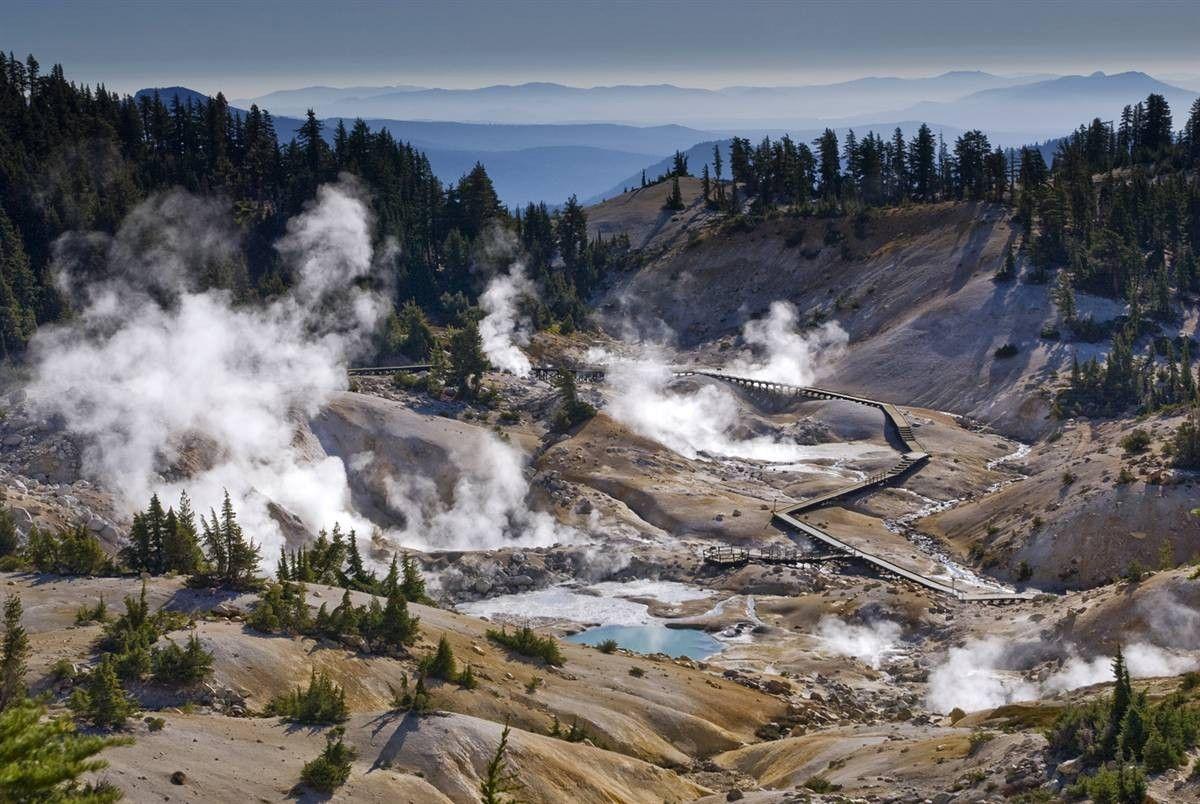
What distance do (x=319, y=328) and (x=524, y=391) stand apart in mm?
17706

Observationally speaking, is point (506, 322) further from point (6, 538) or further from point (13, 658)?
point (13, 658)

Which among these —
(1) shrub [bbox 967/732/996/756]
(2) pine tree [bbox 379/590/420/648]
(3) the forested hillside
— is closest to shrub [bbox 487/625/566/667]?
(2) pine tree [bbox 379/590/420/648]

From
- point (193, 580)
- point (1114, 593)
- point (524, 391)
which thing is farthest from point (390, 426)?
point (1114, 593)

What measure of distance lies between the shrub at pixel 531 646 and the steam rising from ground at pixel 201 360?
2046 cm

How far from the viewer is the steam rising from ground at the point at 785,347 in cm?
11319

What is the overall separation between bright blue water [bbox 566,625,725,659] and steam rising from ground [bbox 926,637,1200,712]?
10.4m

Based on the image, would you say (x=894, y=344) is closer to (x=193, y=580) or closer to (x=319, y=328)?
(x=319, y=328)

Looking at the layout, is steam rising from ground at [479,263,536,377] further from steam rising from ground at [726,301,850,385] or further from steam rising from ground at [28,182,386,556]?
steam rising from ground at [726,301,850,385]

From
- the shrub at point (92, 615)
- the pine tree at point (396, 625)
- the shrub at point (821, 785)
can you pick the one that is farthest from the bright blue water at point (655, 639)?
the shrub at point (92, 615)

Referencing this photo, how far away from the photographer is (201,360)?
7788cm

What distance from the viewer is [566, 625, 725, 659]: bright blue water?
58812 millimetres

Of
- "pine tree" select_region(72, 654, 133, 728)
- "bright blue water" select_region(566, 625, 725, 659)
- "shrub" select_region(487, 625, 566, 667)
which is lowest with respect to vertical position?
"bright blue water" select_region(566, 625, 725, 659)

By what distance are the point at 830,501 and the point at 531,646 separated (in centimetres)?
3682

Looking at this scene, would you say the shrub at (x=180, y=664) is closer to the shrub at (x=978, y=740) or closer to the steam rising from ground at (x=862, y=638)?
the shrub at (x=978, y=740)
